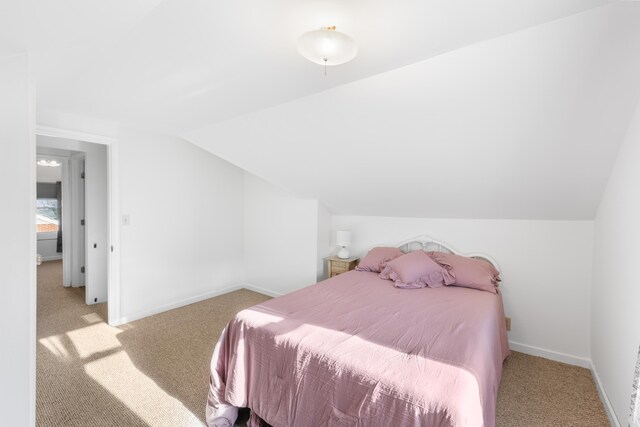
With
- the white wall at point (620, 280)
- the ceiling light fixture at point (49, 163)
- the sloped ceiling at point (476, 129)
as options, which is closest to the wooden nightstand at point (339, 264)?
the sloped ceiling at point (476, 129)

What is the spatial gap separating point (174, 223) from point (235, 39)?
2.99 metres

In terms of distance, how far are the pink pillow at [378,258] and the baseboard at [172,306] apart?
2270 mm

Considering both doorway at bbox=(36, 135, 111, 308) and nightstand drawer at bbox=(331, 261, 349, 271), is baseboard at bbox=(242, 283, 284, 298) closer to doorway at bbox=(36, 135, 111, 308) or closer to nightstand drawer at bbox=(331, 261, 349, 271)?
nightstand drawer at bbox=(331, 261, 349, 271)

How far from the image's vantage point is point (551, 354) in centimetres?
285

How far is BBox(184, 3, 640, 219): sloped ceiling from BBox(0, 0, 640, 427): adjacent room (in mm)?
15

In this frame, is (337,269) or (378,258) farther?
(337,269)

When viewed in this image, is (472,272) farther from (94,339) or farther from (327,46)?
(94,339)

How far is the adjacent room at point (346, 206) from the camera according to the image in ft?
4.38

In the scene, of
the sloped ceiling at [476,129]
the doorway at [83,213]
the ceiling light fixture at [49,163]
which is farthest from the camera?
the ceiling light fixture at [49,163]

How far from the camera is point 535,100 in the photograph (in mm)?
1883

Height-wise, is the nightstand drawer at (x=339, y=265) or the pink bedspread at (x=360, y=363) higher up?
the nightstand drawer at (x=339, y=265)

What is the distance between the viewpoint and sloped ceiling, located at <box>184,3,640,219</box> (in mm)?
1604

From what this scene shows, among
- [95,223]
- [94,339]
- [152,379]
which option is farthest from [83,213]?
[152,379]

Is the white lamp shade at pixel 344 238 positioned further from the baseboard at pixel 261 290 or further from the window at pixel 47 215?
the window at pixel 47 215
